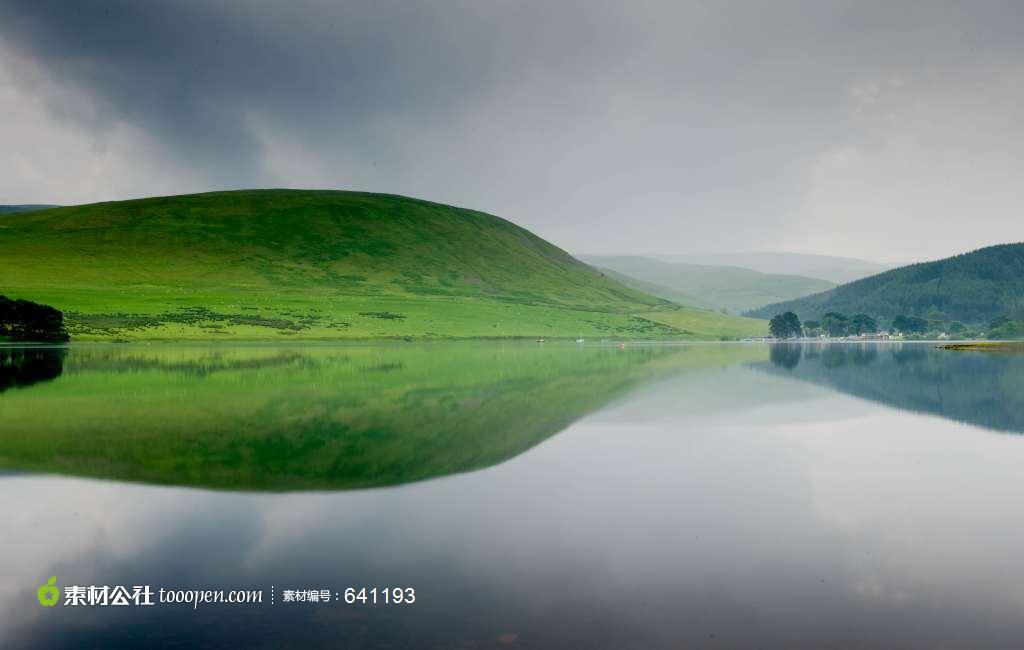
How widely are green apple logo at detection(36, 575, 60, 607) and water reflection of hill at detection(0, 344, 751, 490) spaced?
6586 millimetres

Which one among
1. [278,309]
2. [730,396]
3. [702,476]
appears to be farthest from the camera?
[278,309]

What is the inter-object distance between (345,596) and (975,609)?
29.7 ft

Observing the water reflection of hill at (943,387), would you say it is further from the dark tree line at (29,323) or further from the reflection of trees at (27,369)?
the dark tree line at (29,323)

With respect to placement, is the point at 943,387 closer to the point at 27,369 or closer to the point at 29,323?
the point at 27,369

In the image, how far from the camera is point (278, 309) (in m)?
162

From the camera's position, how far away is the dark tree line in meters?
112

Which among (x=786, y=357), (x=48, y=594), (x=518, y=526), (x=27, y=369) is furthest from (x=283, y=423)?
(x=786, y=357)

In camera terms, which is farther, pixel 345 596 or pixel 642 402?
pixel 642 402

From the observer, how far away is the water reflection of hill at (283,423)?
2109 centimetres

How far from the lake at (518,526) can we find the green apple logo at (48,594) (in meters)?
0.15

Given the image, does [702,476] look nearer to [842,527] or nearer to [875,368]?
[842,527]

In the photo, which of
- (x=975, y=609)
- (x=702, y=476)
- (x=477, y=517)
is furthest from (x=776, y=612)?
(x=702, y=476)

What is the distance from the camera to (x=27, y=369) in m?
59.1

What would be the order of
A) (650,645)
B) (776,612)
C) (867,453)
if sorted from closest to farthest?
(650,645)
(776,612)
(867,453)
